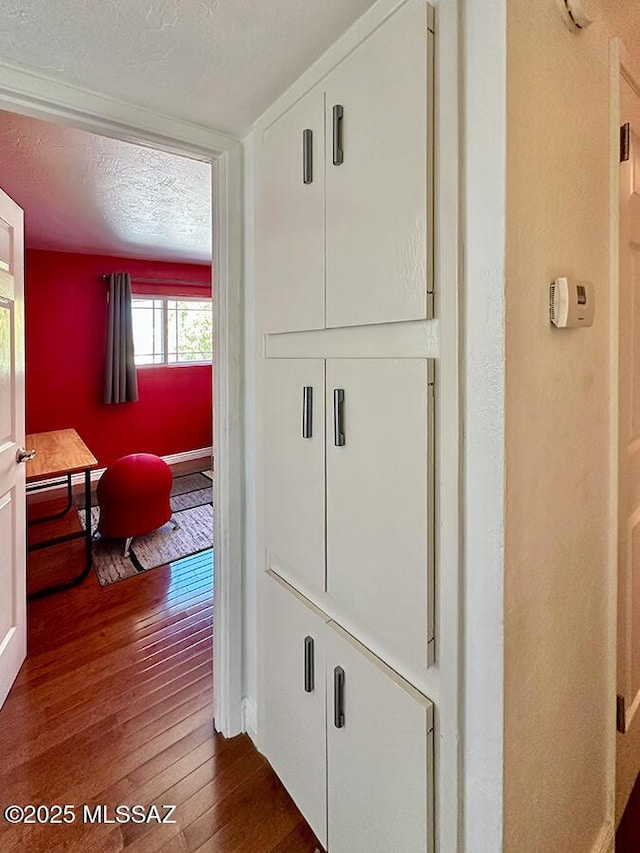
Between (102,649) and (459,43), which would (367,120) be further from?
(102,649)

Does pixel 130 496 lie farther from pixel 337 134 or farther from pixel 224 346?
pixel 337 134

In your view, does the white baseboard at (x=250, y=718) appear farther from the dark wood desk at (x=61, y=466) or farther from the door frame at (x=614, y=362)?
the dark wood desk at (x=61, y=466)

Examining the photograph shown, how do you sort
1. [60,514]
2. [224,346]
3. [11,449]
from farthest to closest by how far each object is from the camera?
1. [60,514]
2. [11,449]
3. [224,346]

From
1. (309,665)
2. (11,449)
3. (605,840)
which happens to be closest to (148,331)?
(11,449)

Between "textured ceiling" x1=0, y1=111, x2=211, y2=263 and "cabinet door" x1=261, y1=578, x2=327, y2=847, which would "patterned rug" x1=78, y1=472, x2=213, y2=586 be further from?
"textured ceiling" x1=0, y1=111, x2=211, y2=263

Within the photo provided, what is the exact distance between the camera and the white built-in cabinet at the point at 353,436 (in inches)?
36.2

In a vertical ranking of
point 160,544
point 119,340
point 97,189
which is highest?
point 97,189

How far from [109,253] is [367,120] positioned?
4.38 metres

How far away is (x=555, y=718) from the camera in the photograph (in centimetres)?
96

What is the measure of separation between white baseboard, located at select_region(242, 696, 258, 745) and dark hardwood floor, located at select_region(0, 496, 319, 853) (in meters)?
0.04

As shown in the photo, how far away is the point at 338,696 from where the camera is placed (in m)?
1.16

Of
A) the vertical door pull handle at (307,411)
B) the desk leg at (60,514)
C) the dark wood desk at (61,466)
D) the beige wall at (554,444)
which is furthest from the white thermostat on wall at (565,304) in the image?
the desk leg at (60,514)

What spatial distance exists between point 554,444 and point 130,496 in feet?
9.33

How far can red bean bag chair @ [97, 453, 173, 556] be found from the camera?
10.2ft
